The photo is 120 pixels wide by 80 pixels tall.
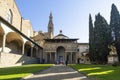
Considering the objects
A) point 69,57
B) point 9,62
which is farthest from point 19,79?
point 69,57

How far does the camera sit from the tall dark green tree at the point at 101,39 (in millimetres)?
39062

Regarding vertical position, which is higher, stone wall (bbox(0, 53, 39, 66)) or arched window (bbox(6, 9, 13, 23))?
arched window (bbox(6, 9, 13, 23))

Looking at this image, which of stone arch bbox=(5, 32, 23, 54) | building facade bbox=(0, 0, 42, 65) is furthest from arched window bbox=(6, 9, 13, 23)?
stone arch bbox=(5, 32, 23, 54)

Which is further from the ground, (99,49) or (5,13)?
(5,13)

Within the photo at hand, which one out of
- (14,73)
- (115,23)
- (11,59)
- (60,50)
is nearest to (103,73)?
(14,73)

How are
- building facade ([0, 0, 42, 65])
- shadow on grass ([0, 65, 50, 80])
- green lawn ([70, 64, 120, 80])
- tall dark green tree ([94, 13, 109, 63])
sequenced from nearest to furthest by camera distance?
shadow on grass ([0, 65, 50, 80]), green lawn ([70, 64, 120, 80]), building facade ([0, 0, 42, 65]), tall dark green tree ([94, 13, 109, 63])

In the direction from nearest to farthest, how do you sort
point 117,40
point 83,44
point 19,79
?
point 19,79 → point 117,40 → point 83,44

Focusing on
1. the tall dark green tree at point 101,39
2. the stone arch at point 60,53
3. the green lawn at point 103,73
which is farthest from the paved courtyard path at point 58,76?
the stone arch at point 60,53

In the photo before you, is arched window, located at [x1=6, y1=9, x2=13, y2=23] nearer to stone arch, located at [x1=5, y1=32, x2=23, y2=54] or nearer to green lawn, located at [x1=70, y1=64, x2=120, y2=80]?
stone arch, located at [x1=5, y1=32, x2=23, y2=54]

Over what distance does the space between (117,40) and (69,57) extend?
22391 millimetres

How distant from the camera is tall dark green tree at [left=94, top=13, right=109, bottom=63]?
39062 millimetres

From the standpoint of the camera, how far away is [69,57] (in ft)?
192

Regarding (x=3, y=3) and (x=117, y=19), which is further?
(x=117, y=19)

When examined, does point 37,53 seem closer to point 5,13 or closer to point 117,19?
point 5,13
